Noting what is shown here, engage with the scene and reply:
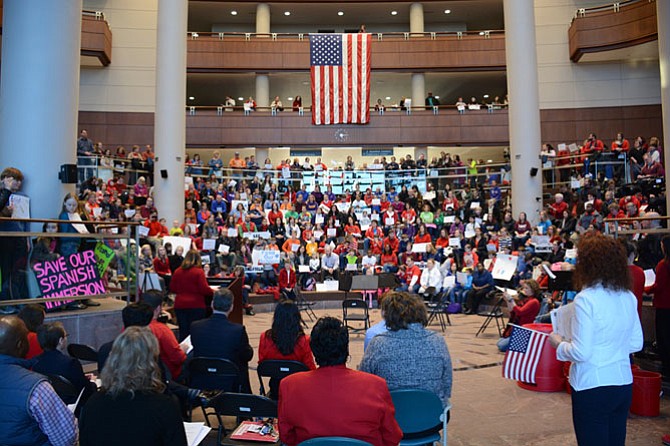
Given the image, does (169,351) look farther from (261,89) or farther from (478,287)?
(261,89)

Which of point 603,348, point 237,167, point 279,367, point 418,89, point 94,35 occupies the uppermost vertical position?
point 94,35

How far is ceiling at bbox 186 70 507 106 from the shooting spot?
28281 mm

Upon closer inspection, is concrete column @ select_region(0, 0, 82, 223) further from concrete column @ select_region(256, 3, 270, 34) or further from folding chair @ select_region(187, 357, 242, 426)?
concrete column @ select_region(256, 3, 270, 34)

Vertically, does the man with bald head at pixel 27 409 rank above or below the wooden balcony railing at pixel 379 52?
below

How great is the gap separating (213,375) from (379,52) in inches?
926

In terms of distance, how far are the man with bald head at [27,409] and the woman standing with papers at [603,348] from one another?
2.90m

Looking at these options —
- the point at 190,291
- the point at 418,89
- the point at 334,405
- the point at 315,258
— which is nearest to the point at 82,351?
the point at 190,291

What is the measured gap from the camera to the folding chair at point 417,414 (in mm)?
3469

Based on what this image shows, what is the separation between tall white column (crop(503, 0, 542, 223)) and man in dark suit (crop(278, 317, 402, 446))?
1618 centimetres

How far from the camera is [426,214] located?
17969 millimetres

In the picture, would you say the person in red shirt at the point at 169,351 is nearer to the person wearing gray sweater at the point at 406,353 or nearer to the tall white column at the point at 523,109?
the person wearing gray sweater at the point at 406,353

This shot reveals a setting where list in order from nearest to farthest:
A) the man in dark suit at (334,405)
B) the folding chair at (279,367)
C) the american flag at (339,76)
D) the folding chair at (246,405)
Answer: the man in dark suit at (334,405) → the folding chair at (246,405) → the folding chair at (279,367) → the american flag at (339,76)

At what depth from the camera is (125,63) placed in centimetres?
2506

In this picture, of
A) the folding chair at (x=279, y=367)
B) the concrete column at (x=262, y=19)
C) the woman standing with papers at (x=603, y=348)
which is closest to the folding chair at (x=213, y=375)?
the folding chair at (x=279, y=367)
